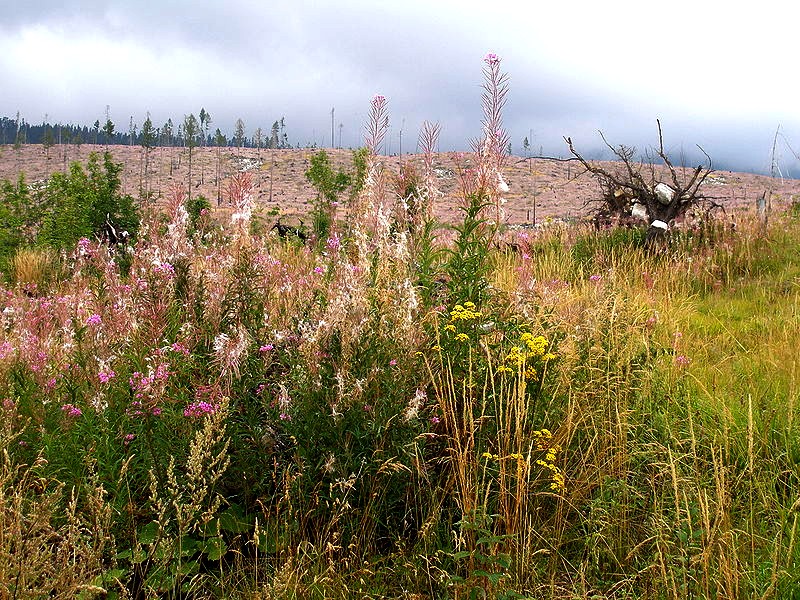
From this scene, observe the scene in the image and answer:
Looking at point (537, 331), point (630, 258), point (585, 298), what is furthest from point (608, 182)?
point (537, 331)

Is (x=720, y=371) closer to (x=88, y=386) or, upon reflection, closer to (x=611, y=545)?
(x=611, y=545)

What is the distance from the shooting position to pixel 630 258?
7.78 m

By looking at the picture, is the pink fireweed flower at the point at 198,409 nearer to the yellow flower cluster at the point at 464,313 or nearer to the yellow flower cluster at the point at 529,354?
the yellow flower cluster at the point at 464,313

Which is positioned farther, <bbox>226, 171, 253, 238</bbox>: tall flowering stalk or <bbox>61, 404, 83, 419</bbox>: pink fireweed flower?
<bbox>226, 171, 253, 238</bbox>: tall flowering stalk

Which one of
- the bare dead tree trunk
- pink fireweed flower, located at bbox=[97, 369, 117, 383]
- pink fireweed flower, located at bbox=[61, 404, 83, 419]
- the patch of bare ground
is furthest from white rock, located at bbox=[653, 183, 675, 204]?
the patch of bare ground

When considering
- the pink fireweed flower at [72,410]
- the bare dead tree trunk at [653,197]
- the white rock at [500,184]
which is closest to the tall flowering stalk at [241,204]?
the pink fireweed flower at [72,410]

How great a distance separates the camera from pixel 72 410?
2.58m

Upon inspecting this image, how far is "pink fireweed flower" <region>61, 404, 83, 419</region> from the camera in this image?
2.58m

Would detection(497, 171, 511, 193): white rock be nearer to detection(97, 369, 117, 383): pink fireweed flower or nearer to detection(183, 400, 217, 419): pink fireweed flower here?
detection(183, 400, 217, 419): pink fireweed flower

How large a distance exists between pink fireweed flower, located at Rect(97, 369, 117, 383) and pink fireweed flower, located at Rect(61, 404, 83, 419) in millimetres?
172

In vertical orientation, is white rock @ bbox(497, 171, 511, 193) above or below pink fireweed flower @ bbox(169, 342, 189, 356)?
above

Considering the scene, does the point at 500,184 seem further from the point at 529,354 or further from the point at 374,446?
the point at 374,446

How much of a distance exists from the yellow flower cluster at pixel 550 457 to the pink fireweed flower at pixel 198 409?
140 centimetres

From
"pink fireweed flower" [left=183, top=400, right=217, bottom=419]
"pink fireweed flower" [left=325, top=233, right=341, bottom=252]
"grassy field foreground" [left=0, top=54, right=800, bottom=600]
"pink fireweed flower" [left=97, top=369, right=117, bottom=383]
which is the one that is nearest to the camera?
"grassy field foreground" [left=0, top=54, right=800, bottom=600]
